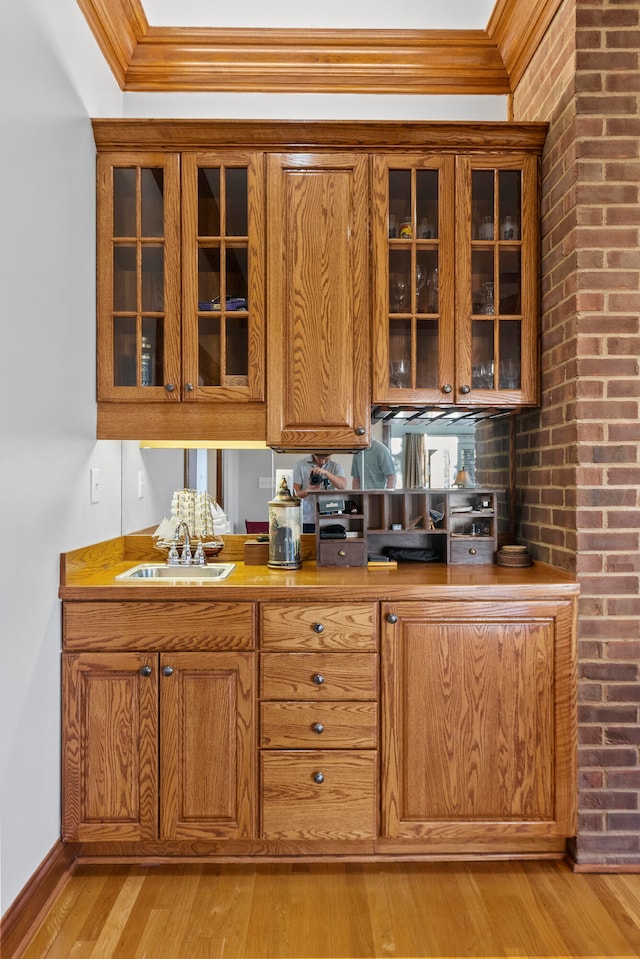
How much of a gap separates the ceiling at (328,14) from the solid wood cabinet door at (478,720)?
218cm

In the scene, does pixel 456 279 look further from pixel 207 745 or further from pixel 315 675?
pixel 207 745

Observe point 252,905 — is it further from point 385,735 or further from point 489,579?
point 489,579

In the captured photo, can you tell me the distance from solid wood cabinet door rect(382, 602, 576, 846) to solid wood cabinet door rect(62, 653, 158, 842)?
730mm

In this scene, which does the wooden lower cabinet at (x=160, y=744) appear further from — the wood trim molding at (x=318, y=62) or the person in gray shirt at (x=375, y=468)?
the wood trim molding at (x=318, y=62)

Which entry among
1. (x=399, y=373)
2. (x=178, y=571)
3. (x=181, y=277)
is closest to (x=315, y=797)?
(x=178, y=571)

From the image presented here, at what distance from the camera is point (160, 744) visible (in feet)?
6.58

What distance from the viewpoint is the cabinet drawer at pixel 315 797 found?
6.56 feet

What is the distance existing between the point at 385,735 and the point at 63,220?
189cm

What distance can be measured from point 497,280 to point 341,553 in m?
1.14

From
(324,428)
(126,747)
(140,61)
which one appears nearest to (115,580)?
(126,747)

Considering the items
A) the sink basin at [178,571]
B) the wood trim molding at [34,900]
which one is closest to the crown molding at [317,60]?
the sink basin at [178,571]

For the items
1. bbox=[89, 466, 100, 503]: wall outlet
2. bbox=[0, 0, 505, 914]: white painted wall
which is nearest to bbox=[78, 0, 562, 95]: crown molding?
bbox=[0, 0, 505, 914]: white painted wall

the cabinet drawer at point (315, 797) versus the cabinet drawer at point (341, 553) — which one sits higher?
the cabinet drawer at point (341, 553)

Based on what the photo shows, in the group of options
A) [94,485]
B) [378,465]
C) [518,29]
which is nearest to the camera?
[94,485]
